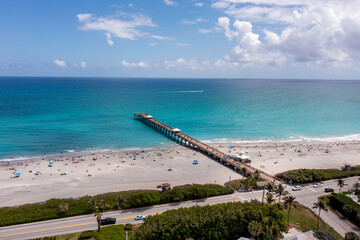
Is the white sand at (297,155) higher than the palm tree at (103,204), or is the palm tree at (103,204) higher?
the white sand at (297,155)

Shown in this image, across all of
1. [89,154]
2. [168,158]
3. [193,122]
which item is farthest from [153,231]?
[193,122]

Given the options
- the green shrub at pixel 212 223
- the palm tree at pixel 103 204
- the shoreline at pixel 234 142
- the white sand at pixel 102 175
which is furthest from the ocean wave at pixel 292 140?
the green shrub at pixel 212 223

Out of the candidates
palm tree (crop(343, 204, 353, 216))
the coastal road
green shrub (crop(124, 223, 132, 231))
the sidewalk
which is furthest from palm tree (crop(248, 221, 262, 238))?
palm tree (crop(343, 204, 353, 216))

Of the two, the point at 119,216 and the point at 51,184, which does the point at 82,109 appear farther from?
the point at 119,216

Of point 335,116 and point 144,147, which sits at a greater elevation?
point 335,116

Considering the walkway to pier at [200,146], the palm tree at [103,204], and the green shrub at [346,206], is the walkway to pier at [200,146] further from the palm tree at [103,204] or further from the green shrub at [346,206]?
the palm tree at [103,204]

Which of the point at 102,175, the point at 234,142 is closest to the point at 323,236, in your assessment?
the point at 102,175
